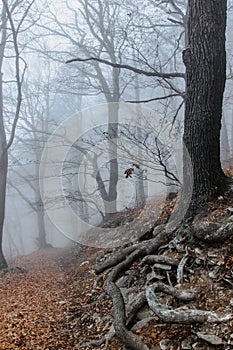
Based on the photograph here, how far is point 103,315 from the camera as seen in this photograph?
4523 millimetres

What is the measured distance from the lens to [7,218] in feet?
101

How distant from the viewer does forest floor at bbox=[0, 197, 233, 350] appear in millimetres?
3174

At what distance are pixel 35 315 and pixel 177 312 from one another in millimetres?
2549

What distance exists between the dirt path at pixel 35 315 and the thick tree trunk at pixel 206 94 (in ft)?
8.44

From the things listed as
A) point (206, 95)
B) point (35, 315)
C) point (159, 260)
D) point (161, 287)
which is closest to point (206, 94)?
point (206, 95)

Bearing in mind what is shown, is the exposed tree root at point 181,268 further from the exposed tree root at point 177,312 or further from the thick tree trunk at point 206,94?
the thick tree trunk at point 206,94

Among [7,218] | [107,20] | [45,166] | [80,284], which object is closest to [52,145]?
[45,166]

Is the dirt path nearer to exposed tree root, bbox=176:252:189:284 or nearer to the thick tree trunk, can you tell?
exposed tree root, bbox=176:252:189:284

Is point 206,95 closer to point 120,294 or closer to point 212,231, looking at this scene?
point 212,231

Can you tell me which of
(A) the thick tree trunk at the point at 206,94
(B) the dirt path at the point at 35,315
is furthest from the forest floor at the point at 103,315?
(A) the thick tree trunk at the point at 206,94

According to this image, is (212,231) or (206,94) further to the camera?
(206,94)

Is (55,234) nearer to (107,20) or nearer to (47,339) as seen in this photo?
(107,20)

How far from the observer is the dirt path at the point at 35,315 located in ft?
13.1

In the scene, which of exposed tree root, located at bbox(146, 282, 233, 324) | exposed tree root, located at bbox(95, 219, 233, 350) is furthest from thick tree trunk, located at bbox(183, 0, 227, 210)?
exposed tree root, located at bbox(146, 282, 233, 324)
